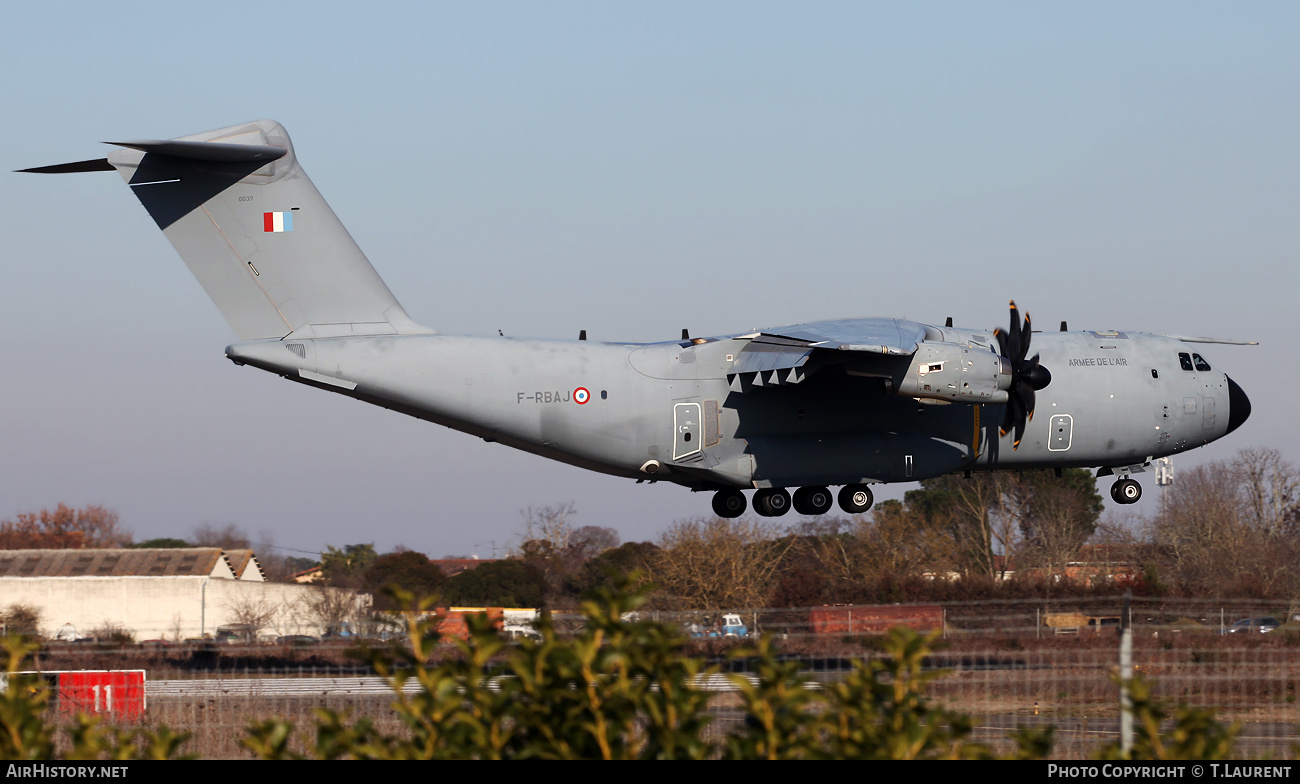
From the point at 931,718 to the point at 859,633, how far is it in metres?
13.3

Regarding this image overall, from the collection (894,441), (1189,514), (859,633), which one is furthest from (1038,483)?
(859,633)

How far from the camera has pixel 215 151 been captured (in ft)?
65.6

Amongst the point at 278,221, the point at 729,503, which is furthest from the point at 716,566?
the point at 278,221

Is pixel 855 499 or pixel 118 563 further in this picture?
pixel 118 563

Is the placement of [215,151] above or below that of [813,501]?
above

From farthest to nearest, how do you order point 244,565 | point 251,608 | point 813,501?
point 244,565 → point 251,608 → point 813,501

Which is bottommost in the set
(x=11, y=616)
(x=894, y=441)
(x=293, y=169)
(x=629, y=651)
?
(x=11, y=616)

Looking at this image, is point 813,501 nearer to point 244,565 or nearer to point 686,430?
point 686,430

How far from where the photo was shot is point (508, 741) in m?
4.91

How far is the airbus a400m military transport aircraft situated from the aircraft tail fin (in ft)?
0.08

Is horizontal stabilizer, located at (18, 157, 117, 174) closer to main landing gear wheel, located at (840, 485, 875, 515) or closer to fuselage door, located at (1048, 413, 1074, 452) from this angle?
main landing gear wheel, located at (840, 485, 875, 515)

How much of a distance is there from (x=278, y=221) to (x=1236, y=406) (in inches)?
813

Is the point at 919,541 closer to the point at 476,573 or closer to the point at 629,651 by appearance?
the point at 476,573

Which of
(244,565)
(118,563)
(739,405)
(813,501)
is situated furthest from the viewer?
(244,565)
